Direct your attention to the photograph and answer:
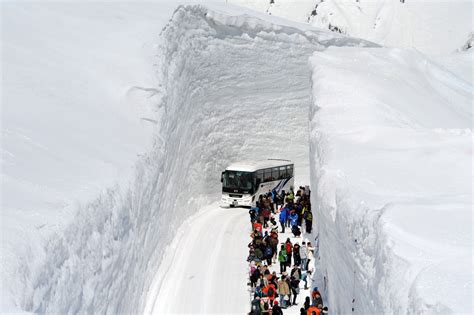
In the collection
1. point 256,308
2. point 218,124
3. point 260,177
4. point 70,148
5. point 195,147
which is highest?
point 218,124

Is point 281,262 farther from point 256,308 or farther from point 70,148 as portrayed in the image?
point 70,148

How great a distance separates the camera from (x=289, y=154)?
33.0 m

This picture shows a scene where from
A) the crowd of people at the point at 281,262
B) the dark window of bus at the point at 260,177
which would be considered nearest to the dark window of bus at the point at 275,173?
the dark window of bus at the point at 260,177

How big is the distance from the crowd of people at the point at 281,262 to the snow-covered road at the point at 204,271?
23.4 inches

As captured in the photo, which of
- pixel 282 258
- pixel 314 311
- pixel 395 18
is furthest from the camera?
pixel 395 18

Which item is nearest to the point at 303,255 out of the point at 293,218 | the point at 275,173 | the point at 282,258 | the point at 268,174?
the point at 282,258

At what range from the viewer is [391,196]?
455 inches

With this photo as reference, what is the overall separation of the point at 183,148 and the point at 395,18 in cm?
5257

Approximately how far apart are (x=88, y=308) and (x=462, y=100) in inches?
696

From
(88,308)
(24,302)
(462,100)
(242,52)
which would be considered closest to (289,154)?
(242,52)

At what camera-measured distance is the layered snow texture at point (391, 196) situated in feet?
28.8

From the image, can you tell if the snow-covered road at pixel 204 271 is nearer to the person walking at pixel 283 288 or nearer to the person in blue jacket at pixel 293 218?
the person walking at pixel 283 288

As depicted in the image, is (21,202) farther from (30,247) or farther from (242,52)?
(242,52)

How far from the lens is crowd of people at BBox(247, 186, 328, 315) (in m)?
14.9
